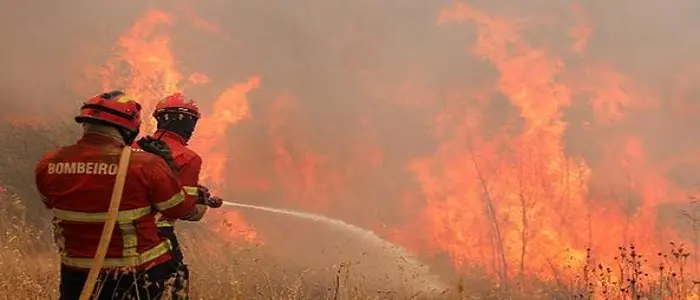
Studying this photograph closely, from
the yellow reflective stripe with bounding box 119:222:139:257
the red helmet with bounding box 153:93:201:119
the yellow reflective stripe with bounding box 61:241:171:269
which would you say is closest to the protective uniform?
the red helmet with bounding box 153:93:201:119

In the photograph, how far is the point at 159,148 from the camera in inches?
159

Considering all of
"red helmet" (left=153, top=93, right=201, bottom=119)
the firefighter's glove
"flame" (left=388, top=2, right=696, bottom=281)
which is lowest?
the firefighter's glove

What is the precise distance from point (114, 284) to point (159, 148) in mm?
1161

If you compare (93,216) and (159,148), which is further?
(159,148)

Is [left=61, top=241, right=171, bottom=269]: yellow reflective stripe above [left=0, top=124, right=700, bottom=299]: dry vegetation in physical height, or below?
below

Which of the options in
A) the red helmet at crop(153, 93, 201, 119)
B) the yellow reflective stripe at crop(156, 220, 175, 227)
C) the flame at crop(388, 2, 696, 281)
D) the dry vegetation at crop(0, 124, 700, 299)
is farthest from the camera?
the flame at crop(388, 2, 696, 281)

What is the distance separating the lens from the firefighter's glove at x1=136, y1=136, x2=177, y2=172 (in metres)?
4.00

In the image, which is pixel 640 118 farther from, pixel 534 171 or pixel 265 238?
pixel 265 238

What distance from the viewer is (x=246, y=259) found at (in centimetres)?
1033

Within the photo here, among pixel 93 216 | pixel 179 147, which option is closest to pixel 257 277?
pixel 179 147

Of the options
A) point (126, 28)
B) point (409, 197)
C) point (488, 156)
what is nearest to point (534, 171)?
point (488, 156)

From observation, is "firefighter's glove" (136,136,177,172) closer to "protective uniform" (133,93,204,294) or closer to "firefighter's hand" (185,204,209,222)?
"protective uniform" (133,93,204,294)

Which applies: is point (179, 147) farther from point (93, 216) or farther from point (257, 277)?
point (257, 277)

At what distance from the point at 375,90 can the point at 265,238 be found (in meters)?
5.04
